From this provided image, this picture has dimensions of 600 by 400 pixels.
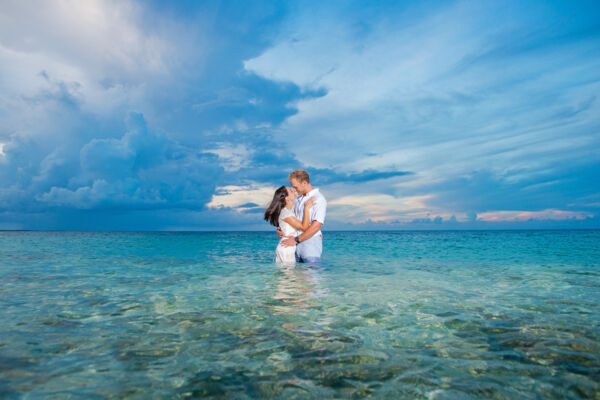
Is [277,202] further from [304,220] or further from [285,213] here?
[304,220]

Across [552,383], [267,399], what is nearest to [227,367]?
[267,399]

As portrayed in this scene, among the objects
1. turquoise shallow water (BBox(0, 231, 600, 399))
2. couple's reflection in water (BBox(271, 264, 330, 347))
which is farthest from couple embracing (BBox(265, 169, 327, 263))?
turquoise shallow water (BBox(0, 231, 600, 399))

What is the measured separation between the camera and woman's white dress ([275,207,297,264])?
909cm

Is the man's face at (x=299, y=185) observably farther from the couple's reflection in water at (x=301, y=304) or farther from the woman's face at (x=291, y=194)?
the couple's reflection in water at (x=301, y=304)

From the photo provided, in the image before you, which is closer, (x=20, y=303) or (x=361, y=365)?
(x=361, y=365)

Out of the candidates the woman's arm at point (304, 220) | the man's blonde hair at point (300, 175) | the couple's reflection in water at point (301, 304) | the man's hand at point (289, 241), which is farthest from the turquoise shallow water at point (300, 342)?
the man's blonde hair at point (300, 175)

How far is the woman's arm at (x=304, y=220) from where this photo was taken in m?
8.77

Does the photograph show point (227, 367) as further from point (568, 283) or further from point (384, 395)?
point (568, 283)

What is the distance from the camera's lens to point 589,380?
10.5ft

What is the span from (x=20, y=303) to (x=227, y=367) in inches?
227

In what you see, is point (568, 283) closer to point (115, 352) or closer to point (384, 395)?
point (384, 395)

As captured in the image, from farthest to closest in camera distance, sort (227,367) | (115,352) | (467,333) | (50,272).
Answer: (50,272), (467,333), (115,352), (227,367)

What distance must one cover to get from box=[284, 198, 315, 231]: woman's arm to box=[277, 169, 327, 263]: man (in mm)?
92

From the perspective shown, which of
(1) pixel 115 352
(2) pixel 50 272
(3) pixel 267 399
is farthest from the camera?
(2) pixel 50 272
